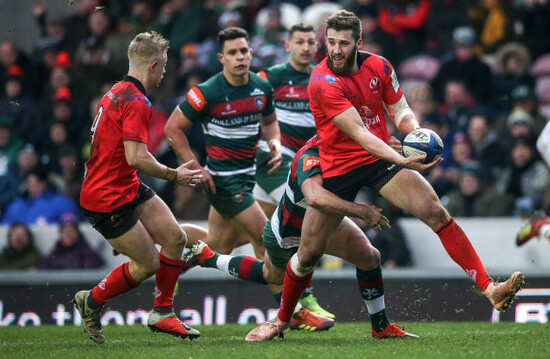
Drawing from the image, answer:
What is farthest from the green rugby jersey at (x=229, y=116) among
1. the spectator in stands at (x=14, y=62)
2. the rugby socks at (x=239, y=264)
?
the spectator in stands at (x=14, y=62)

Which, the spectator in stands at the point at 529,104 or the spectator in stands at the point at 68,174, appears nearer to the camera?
the spectator in stands at the point at 529,104

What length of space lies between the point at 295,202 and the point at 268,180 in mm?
2101

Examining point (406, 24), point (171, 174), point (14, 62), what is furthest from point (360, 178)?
point (14, 62)

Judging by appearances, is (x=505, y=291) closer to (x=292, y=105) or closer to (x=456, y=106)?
(x=292, y=105)

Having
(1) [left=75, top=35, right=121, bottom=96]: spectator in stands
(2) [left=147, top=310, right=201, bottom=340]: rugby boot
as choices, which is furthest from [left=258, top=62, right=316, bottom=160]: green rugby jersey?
(1) [left=75, top=35, right=121, bottom=96]: spectator in stands

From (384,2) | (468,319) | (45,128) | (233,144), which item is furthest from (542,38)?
(45,128)

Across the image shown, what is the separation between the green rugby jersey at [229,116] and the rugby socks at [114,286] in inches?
74.3

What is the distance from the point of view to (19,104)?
14172 millimetres

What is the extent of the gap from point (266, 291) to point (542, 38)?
6233 millimetres

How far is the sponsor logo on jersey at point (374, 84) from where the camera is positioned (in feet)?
22.9

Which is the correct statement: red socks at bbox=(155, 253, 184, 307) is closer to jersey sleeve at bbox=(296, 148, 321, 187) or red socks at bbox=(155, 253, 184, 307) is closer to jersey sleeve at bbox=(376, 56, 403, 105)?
jersey sleeve at bbox=(296, 148, 321, 187)

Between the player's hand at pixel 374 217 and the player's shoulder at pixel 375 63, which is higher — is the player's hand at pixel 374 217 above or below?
below

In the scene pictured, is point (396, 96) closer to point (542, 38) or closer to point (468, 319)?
point (468, 319)

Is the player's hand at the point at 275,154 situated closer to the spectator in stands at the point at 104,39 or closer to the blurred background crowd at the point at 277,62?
the blurred background crowd at the point at 277,62
